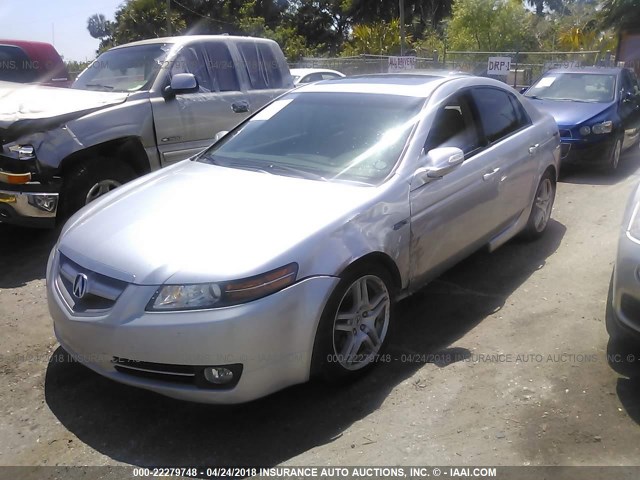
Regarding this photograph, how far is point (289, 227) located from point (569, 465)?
169 cm

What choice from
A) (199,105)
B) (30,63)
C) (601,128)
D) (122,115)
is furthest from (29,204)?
(601,128)

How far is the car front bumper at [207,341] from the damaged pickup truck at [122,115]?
2.49 metres

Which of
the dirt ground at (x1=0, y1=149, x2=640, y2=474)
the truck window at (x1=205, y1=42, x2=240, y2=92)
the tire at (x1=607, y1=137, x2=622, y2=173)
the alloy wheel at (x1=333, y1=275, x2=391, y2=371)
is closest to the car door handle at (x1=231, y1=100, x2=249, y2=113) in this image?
the truck window at (x1=205, y1=42, x2=240, y2=92)

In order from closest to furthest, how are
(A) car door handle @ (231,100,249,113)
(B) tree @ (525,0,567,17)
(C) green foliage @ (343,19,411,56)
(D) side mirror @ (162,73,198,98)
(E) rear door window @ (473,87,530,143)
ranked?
(E) rear door window @ (473,87,530,143)
(D) side mirror @ (162,73,198,98)
(A) car door handle @ (231,100,249,113)
(C) green foliage @ (343,19,411,56)
(B) tree @ (525,0,567,17)

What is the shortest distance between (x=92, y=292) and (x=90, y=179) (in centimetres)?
274

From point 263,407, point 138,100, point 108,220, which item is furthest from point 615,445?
point 138,100

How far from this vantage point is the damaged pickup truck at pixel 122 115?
16.8 ft

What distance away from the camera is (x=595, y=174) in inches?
349

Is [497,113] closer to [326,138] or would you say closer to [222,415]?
[326,138]

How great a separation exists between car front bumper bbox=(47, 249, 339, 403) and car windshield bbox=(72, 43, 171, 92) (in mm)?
3844

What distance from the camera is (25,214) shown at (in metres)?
5.13

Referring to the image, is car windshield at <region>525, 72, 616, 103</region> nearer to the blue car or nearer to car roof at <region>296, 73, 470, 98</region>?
the blue car

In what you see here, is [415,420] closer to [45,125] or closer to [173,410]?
[173,410]

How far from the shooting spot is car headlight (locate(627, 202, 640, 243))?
3342 millimetres
